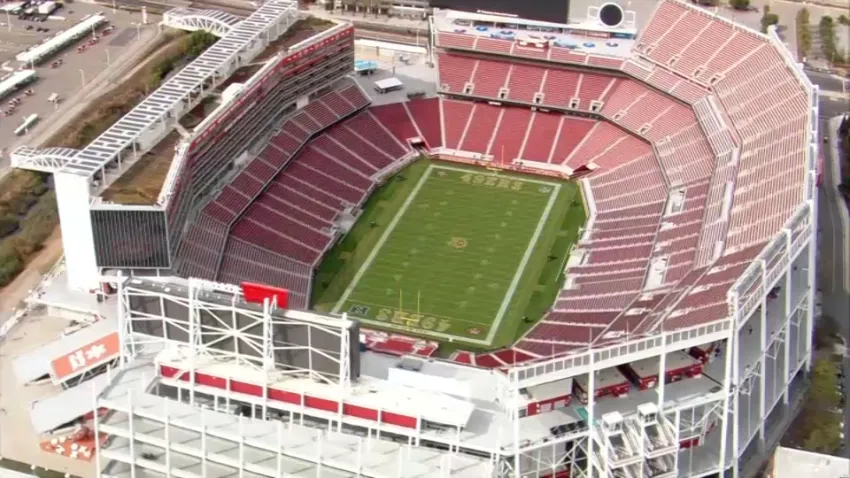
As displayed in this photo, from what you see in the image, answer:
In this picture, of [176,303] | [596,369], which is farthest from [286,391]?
[596,369]

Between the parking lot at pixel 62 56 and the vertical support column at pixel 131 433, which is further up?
the parking lot at pixel 62 56

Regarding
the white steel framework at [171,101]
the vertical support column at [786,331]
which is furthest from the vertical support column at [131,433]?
the vertical support column at [786,331]

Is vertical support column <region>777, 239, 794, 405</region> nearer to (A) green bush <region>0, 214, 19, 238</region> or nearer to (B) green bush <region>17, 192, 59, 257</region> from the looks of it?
(B) green bush <region>17, 192, 59, 257</region>

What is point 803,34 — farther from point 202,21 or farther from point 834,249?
point 202,21

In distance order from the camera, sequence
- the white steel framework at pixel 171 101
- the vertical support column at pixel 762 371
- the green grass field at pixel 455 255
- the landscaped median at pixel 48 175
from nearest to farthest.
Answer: the vertical support column at pixel 762 371 → the white steel framework at pixel 171 101 → the green grass field at pixel 455 255 → the landscaped median at pixel 48 175

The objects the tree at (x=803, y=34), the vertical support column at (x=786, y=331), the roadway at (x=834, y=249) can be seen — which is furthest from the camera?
the tree at (x=803, y=34)

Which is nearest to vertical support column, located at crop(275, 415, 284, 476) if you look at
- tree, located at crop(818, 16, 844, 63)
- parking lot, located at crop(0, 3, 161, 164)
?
parking lot, located at crop(0, 3, 161, 164)

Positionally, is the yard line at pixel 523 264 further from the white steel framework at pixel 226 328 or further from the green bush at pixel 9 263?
the green bush at pixel 9 263

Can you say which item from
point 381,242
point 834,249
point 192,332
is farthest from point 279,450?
point 834,249
